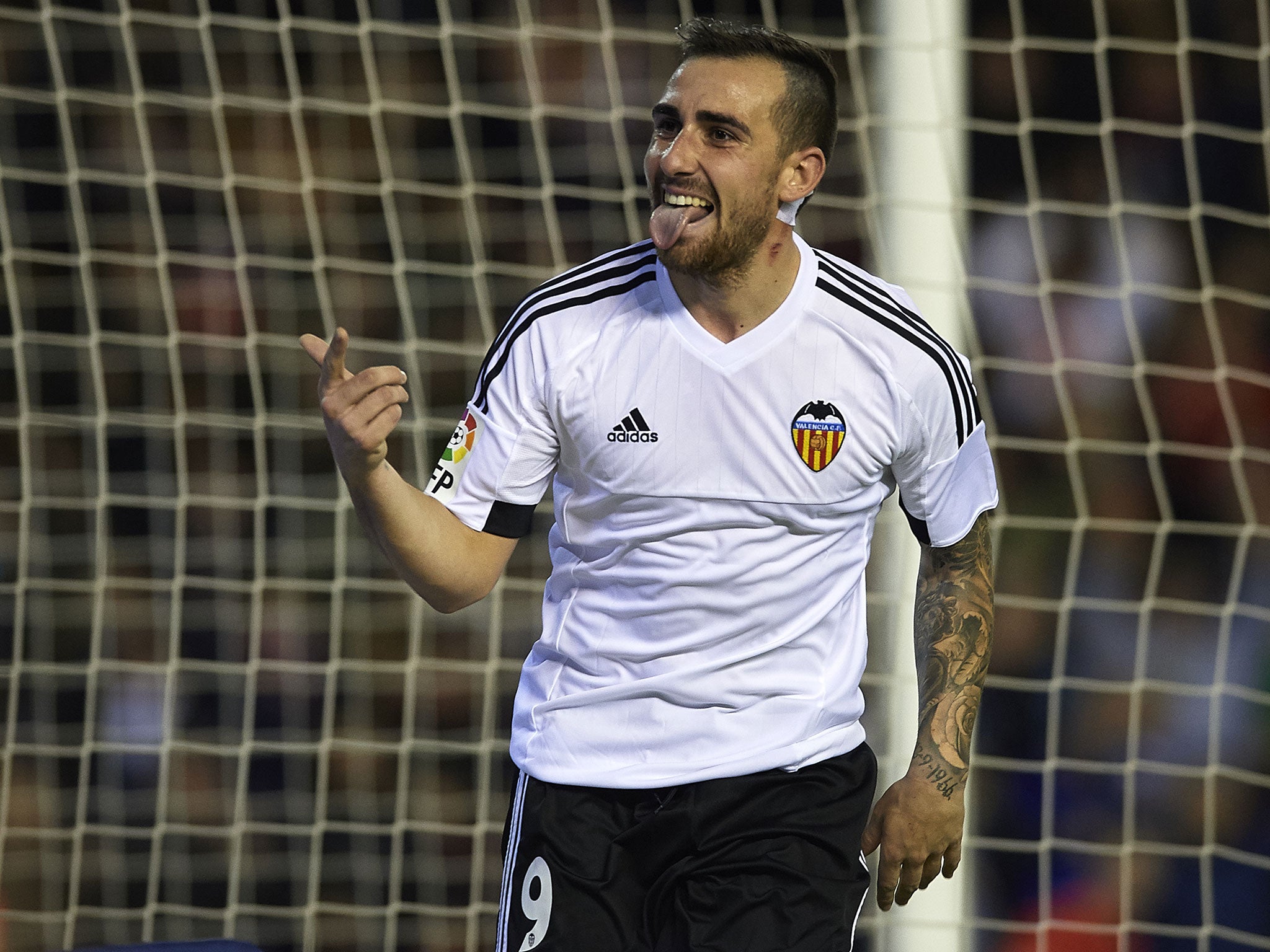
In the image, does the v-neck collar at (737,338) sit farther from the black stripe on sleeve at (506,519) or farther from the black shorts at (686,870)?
the black shorts at (686,870)

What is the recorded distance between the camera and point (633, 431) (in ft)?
6.74

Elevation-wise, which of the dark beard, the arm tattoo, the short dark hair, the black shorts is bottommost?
the black shorts

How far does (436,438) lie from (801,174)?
101 inches

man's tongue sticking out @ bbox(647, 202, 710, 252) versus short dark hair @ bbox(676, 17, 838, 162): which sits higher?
short dark hair @ bbox(676, 17, 838, 162)

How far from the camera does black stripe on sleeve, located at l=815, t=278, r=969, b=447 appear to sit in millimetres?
2143

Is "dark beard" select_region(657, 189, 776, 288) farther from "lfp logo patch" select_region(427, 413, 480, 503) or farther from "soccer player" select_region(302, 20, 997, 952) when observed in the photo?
"lfp logo patch" select_region(427, 413, 480, 503)

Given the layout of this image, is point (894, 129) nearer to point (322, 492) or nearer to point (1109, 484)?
point (1109, 484)

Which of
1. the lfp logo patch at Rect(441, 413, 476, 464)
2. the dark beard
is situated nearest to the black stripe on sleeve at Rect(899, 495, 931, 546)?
the dark beard

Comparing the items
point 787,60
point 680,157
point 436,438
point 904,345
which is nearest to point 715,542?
point 904,345

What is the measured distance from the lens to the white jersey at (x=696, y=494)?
204cm

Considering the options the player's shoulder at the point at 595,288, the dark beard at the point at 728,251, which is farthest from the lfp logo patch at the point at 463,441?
the dark beard at the point at 728,251

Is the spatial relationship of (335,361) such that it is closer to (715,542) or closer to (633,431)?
(633,431)

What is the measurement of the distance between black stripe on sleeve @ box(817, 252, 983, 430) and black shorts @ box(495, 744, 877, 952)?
57 cm

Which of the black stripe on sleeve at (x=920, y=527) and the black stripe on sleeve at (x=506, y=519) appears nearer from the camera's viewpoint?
the black stripe on sleeve at (x=506, y=519)
